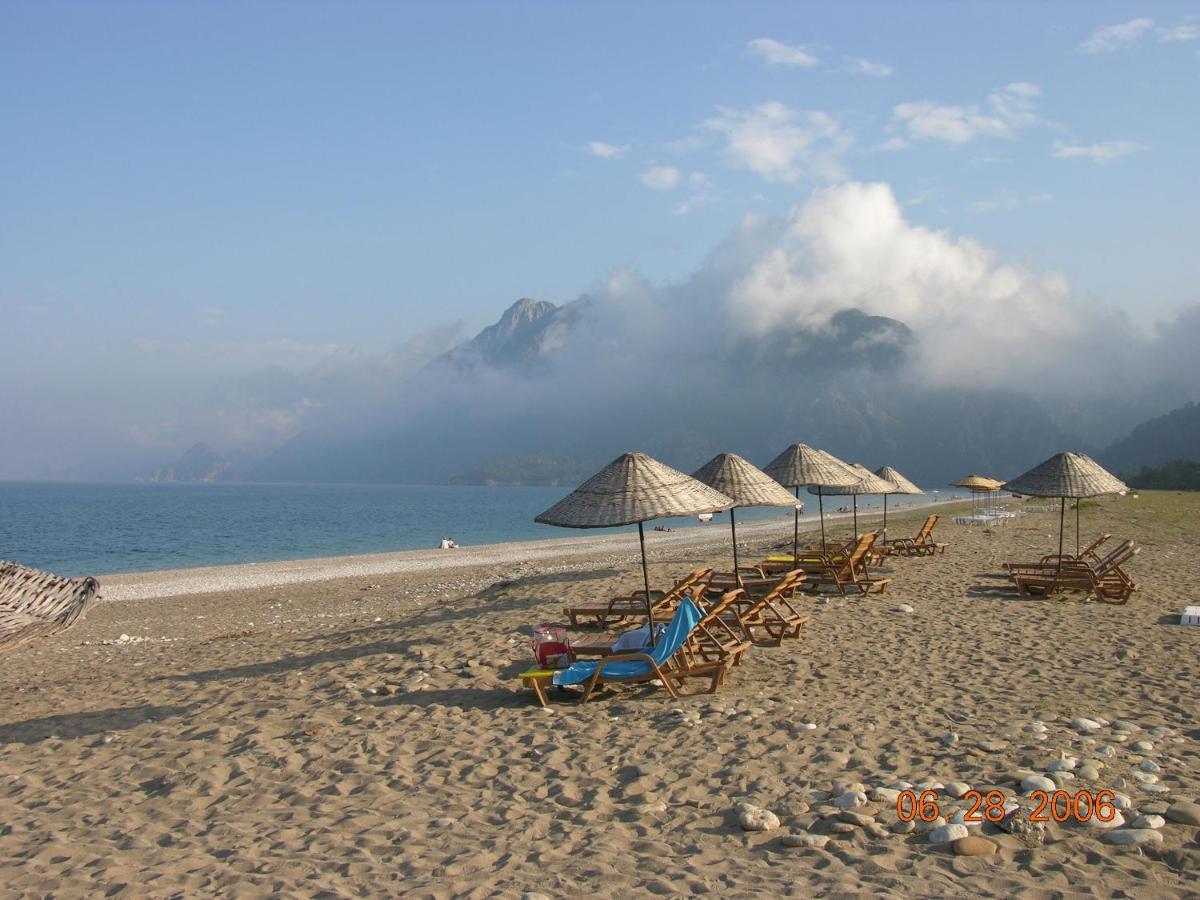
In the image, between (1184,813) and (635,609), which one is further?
(635,609)

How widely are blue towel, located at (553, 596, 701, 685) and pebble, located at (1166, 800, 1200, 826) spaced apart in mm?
3487

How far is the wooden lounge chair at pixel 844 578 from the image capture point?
11.9 m

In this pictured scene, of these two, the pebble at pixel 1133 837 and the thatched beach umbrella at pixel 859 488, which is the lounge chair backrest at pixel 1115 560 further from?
the pebble at pixel 1133 837

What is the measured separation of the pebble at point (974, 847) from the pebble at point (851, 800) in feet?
1.90

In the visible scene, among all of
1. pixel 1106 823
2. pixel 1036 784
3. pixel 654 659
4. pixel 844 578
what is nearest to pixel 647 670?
pixel 654 659

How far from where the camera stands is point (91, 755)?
6.23m

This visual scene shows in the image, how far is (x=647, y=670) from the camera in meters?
6.90

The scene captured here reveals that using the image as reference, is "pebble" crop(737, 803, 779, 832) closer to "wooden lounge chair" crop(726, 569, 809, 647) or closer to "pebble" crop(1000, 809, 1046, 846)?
"pebble" crop(1000, 809, 1046, 846)

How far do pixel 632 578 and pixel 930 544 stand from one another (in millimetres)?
6793

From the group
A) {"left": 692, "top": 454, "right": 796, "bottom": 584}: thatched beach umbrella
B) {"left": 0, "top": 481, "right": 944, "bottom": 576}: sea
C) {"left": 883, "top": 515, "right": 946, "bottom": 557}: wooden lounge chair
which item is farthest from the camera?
{"left": 0, "top": 481, "right": 944, "bottom": 576}: sea

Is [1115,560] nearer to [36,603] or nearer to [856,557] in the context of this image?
[856,557]

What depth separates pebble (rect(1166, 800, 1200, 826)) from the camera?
3.98 meters

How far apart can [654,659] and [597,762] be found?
1530 millimetres
